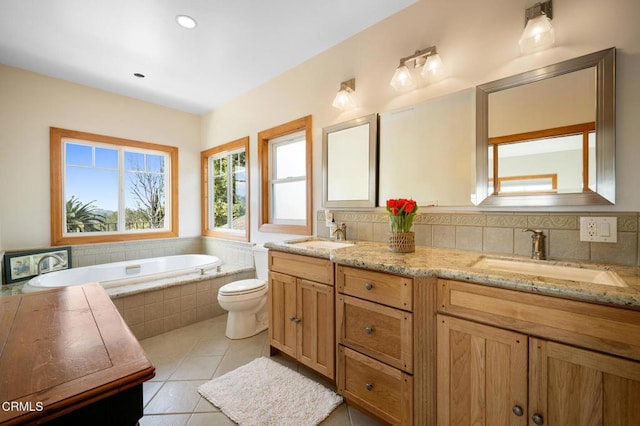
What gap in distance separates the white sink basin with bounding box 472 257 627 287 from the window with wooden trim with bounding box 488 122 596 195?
1.27ft

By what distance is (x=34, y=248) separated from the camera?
111 inches

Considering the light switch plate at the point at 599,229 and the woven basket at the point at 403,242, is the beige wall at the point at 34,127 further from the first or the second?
the light switch plate at the point at 599,229

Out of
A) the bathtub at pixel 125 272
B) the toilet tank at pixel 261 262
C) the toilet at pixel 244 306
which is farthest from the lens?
the toilet tank at pixel 261 262

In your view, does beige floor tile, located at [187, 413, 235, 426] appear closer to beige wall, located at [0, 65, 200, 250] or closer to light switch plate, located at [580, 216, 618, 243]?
light switch plate, located at [580, 216, 618, 243]

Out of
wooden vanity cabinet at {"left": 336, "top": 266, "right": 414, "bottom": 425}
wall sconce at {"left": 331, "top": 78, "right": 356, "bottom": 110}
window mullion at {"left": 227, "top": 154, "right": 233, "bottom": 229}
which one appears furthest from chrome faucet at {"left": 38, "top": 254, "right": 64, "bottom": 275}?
wall sconce at {"left": 331, "top": 78, "right": 356, "bottom": 110}

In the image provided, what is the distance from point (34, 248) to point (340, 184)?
335 cm

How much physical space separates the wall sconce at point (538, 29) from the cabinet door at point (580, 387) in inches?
57.8

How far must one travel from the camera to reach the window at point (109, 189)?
3014 mm

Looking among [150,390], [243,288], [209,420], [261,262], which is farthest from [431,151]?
[150,390]

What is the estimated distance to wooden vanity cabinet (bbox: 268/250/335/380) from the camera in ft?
5.40

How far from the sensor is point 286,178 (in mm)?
2947

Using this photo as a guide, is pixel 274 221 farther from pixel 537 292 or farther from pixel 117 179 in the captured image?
pixel 537 292

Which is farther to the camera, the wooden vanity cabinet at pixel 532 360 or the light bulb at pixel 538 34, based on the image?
the light bulb at pixel 538 34

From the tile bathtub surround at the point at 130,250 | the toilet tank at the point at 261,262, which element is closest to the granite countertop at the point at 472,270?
the toilet tank at the point at 261,262
